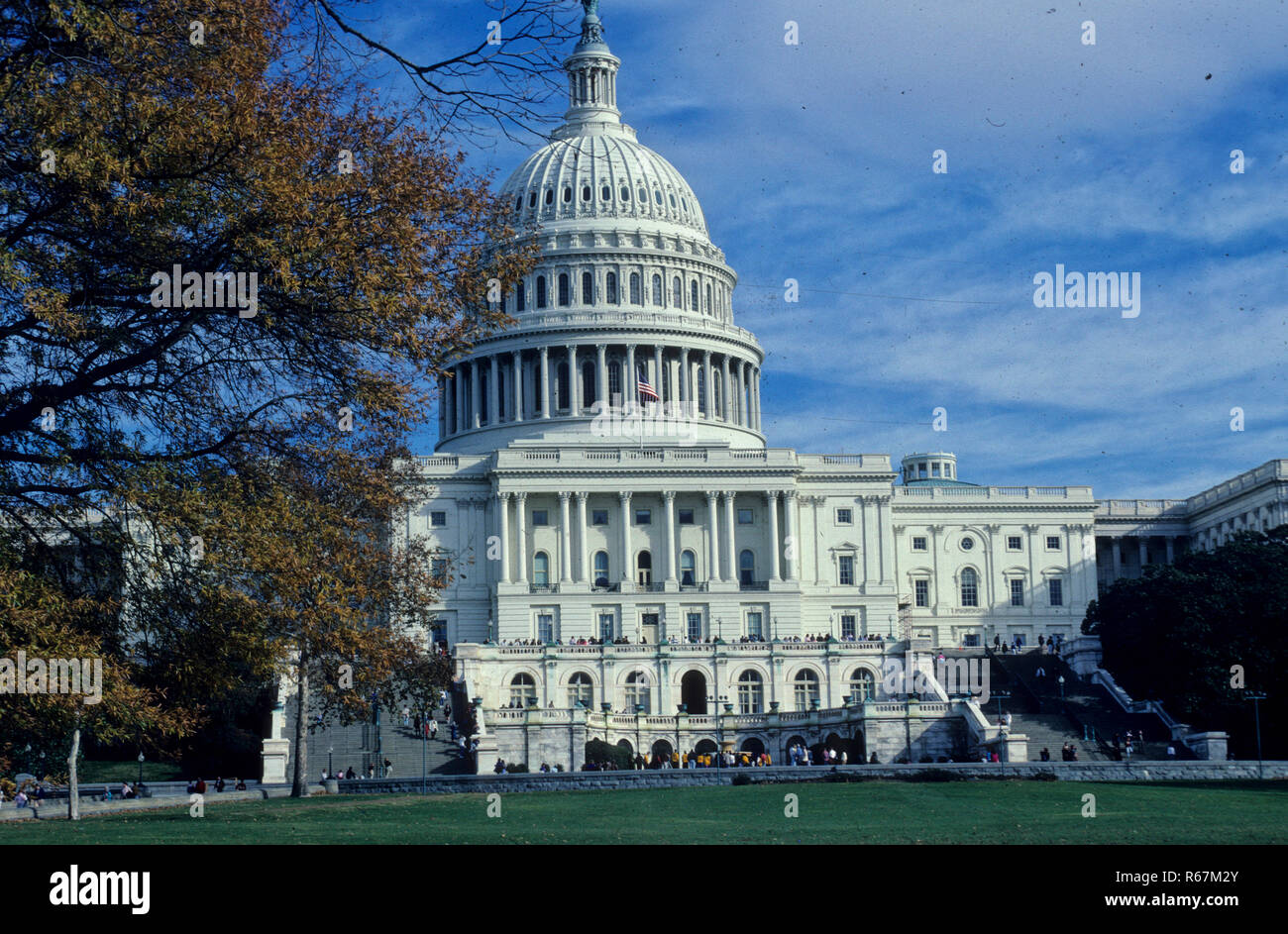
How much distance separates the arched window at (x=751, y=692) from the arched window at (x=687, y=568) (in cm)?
1559

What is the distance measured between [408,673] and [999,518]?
78.3m

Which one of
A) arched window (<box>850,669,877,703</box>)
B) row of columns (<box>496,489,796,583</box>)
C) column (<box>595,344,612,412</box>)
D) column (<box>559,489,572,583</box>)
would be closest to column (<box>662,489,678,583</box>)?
row of columns (<box>496,489,796,583</box>)

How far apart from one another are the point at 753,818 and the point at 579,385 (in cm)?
8808

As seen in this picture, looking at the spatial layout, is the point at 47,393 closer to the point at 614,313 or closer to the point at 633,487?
the point at 633,487

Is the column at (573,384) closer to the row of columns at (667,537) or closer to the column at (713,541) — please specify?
the row of columns at (667,537)

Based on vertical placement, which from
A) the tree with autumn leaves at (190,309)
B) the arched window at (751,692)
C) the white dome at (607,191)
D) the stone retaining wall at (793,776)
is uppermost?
the white dome at (607,191)

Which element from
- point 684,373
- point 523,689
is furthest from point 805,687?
point 684,373

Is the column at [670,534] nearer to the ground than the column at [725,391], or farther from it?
nearer to the ground

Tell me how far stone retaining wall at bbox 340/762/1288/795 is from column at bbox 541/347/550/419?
67.3 meters

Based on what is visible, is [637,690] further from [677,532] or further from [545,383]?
[545,383]

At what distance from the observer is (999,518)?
126 metres

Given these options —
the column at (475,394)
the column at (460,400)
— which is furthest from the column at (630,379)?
the column at (460,400)

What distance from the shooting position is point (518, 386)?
129625 mm

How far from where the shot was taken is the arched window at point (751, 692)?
315 ft
